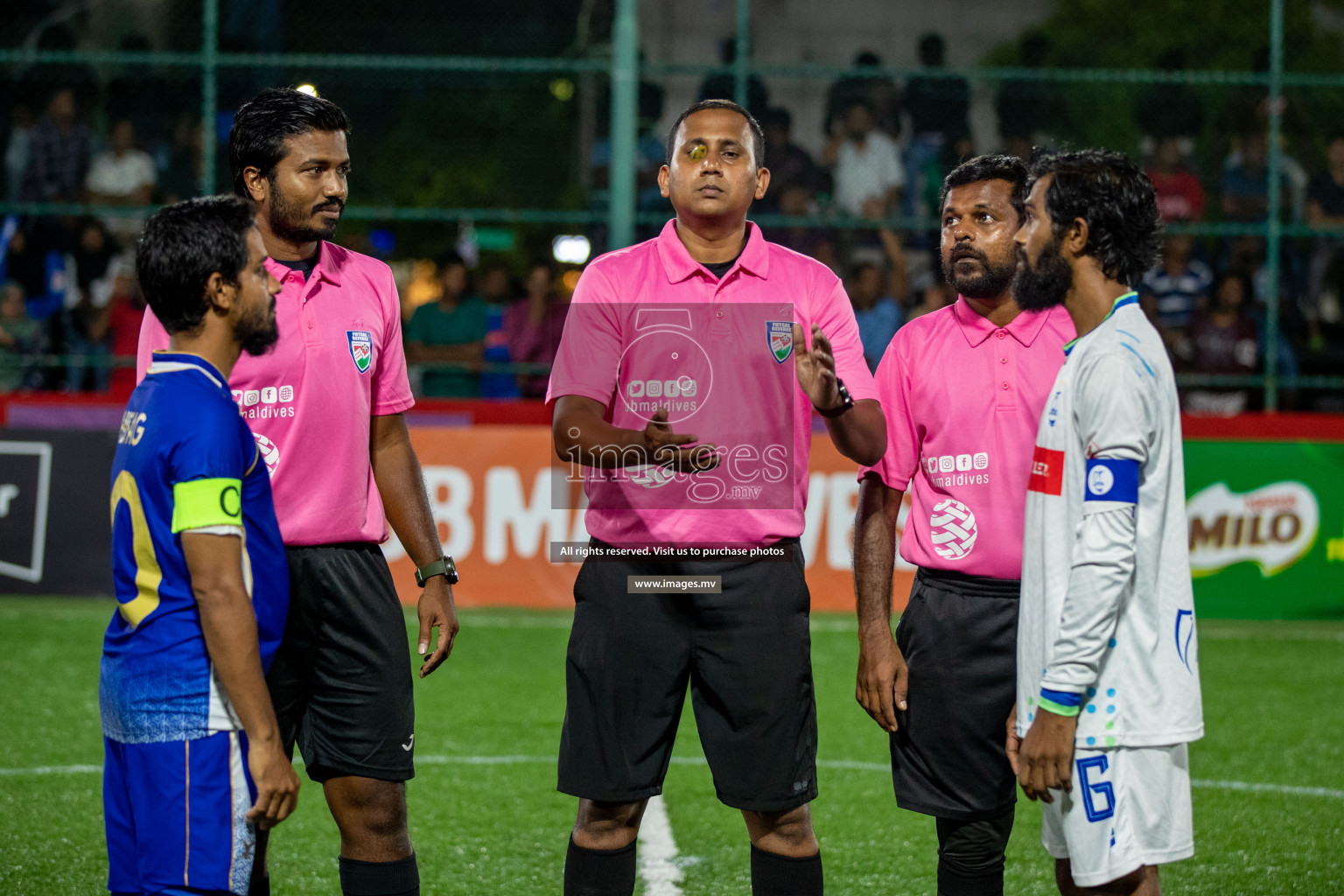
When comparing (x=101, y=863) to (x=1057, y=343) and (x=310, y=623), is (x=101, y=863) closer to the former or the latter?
(x=310, y=623)

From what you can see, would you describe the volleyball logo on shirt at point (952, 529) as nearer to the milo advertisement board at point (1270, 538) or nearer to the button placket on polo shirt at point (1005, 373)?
the button placket on polo shirt at point (1005, 373)

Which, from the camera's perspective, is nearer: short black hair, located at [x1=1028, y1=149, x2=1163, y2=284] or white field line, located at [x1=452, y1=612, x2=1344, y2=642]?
short black hair, located at [x1=1028, y1=149, x2=1163, y2=284]

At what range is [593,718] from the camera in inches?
144

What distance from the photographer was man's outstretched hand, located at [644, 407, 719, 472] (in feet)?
10.3

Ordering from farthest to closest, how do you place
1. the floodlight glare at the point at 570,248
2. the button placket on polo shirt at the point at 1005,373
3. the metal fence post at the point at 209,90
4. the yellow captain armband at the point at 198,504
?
the floodlight glare at the point at 570,248, the metal fence post at the point at 209,90, the button placket on polo shirt at the point at 1005,373, the yellow captain armband at the point at 198,504

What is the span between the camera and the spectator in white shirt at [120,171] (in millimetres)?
11742

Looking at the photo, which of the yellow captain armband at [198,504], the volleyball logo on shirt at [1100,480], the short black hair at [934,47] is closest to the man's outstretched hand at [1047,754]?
the volleyball logo on shirt at [1100,480]

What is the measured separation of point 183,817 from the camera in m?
2.86

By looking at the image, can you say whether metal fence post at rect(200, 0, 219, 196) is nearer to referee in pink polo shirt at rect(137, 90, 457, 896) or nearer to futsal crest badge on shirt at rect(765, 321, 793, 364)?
referee in pink polo shirt at rect(137, 90, 457, 896)

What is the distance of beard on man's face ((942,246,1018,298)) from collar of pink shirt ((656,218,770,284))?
539 mm

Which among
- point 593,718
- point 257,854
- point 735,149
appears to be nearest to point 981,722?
point 593,718

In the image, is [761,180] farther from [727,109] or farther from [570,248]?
[570,248]

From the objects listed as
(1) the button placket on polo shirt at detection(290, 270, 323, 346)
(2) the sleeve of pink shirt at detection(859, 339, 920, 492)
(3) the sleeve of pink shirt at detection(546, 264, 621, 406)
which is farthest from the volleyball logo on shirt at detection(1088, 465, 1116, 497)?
(1) the button placket on polo shirt at detection(290, 270, 323, 346)

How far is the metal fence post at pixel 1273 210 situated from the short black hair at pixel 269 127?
9149 mm
